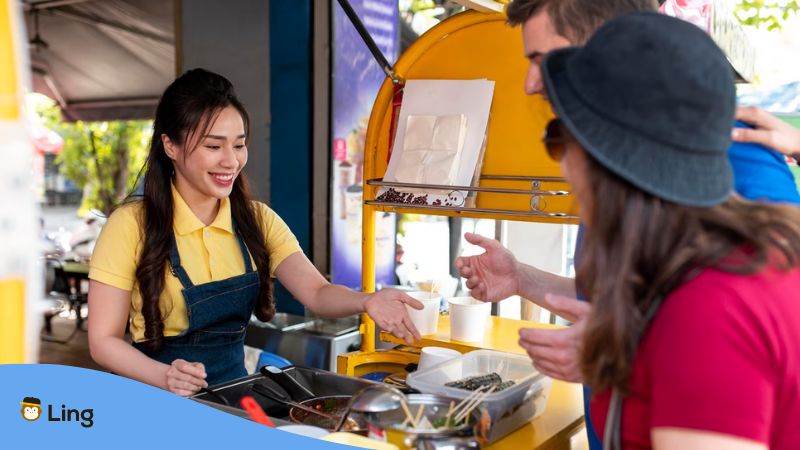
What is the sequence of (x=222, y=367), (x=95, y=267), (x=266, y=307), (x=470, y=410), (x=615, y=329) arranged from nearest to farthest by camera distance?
(x=615, y=329) < (x=470, y=410) < (x=95, y=267) < (x=222, y=367) < (x=266, y=307)

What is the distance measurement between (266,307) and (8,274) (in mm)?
1224

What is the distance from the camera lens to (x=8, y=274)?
1.11 meters

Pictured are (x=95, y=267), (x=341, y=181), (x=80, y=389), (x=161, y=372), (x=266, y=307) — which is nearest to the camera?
(x=80, y=389)

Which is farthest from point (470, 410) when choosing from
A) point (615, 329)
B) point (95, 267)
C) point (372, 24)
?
point (372, 24)

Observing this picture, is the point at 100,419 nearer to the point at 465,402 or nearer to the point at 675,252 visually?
the point at 465,402

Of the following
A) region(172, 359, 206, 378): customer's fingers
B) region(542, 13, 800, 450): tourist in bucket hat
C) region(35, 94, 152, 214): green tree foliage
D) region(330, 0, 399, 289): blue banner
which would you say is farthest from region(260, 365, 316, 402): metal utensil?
region(35, 94, 152, 214): green tree foliage

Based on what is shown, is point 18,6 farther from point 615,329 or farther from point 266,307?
point 266,307

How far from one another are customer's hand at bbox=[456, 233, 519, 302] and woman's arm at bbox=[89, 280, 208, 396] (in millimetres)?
750

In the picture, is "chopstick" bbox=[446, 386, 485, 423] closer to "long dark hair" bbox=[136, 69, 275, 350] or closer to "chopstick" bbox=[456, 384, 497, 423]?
"chopstick" bbox=[456, 384, 497, 423]

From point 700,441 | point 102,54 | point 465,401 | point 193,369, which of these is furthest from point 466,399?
point 102,54

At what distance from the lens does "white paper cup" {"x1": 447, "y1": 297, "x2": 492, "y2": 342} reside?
7.74 feet

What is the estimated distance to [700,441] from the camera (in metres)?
0.84

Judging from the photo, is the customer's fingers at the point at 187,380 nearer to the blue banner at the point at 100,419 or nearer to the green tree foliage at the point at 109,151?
the blue banner at the point at 100,419

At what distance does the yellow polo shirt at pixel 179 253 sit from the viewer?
197 cm
